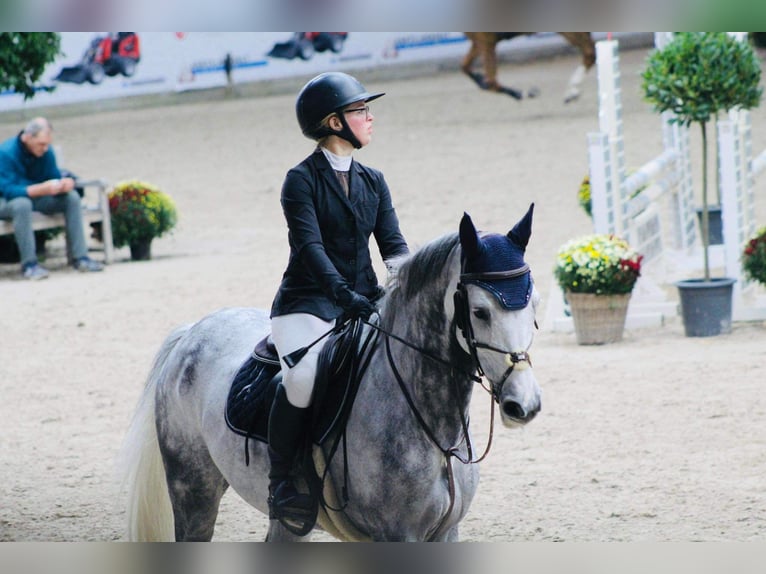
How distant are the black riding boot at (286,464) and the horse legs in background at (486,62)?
1277 cm

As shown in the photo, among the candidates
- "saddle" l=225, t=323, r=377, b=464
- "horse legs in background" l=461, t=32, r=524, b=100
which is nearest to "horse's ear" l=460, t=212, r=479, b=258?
→ "saddle" l=225, t=323, r=377, b=464

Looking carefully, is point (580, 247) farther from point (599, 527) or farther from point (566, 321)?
point (599, 527)

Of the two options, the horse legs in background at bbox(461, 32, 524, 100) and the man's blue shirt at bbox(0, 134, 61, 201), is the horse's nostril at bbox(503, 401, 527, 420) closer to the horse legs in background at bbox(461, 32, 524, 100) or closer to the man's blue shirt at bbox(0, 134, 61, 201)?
the man's blue shirt at bbox(0, 134, 61, 201)

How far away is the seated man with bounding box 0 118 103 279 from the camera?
379 inches

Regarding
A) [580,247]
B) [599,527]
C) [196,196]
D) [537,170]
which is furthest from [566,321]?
[196,196]

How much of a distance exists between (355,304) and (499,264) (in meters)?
0.36

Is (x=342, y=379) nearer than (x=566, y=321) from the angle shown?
Yes

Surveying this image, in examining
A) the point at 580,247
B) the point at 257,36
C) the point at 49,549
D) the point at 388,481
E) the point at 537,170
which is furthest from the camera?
the point at 257,36

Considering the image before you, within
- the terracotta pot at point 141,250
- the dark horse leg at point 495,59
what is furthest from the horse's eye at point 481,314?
the dark horse leg at point 495,59

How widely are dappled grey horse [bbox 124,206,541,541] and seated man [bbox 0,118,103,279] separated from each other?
6.57m

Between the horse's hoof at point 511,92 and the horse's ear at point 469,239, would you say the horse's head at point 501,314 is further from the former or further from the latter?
the horse's hoof at point 511,92

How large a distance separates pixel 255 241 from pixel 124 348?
3638 mm

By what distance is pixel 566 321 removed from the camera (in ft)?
24.4
